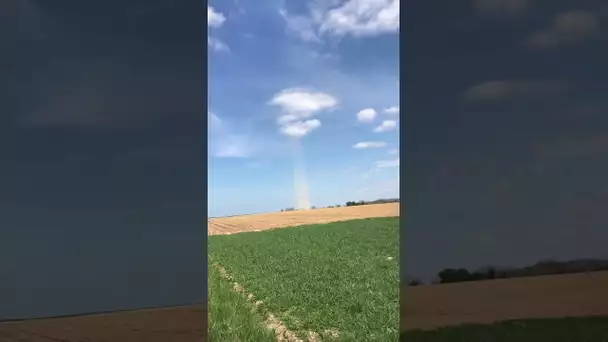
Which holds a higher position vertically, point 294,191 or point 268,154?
point 268,154

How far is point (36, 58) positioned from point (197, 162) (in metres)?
0.93

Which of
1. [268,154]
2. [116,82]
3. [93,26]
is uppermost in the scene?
[93,26]

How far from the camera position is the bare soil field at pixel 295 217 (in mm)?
4332

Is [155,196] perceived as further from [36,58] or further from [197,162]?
[36,58]

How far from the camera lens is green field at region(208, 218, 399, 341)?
12.1 feet

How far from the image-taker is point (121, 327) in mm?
3012
